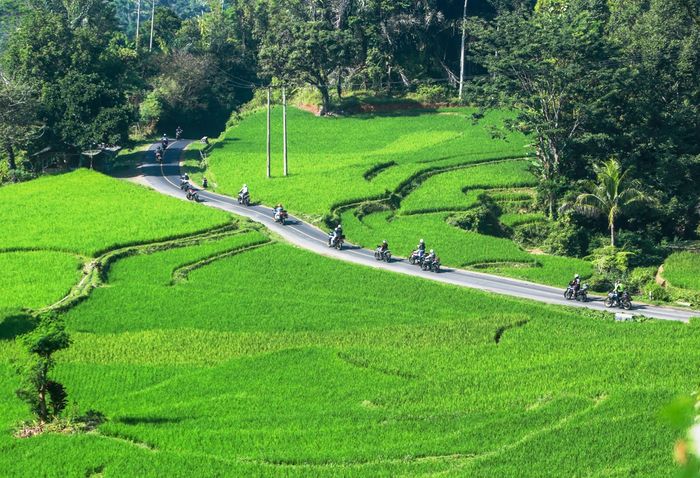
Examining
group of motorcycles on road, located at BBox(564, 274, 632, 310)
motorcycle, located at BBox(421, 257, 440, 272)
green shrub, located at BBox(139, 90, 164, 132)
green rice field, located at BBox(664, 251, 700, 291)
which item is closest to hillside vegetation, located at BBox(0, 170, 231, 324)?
motorcycle, located at BBox(421, 257, 440, 272)

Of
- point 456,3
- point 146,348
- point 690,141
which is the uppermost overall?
point 456,3

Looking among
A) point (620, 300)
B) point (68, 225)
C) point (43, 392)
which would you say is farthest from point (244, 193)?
point (43, 392)

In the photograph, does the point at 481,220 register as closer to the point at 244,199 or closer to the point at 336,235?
the point at 336,235

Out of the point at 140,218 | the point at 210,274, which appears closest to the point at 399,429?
the point at 210,274

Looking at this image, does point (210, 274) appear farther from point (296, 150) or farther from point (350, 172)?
point (296, 150)

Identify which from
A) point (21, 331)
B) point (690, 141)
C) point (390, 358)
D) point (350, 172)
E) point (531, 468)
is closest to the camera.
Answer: point (531, 468)

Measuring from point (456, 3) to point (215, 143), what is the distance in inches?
1217

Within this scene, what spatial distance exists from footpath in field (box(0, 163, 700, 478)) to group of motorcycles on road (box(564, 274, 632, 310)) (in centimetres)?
211

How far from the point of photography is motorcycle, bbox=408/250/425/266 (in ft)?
169

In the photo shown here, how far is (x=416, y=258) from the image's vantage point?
170 feet

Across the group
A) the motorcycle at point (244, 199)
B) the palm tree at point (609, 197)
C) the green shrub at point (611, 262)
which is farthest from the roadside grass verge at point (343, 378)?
the palm tree at point (609, 197)

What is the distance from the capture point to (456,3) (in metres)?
99.6

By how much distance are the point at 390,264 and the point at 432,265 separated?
2519 mm

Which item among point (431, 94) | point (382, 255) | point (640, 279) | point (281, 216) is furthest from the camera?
point (431, 94)
